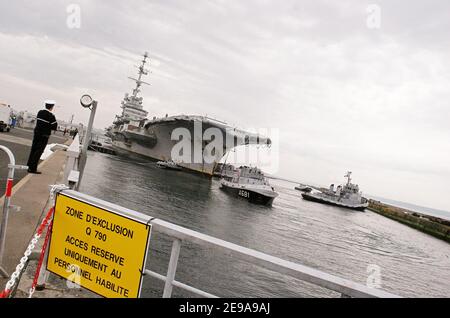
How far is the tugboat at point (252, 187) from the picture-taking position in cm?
3962

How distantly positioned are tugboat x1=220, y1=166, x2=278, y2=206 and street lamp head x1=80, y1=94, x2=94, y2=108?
3442cm

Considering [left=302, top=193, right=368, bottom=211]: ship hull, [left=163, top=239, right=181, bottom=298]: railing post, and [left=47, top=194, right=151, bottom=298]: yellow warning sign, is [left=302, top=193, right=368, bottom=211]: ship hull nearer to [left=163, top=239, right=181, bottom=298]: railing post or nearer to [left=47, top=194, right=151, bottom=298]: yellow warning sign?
[left=47, top=194, right=151, bottom=298]: yellow warning sign

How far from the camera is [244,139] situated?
4909 cm

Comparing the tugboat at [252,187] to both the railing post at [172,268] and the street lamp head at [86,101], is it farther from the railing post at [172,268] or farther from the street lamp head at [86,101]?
the railing post at [172,268]

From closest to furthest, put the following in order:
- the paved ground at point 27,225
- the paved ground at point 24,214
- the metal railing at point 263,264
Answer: the metal railing at point 263,264 → the paved ground at point 27,225 → the paved ground at point 24,214

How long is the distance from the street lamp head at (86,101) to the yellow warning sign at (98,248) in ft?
8.53

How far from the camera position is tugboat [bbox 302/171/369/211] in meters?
72.8

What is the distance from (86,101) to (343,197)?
75.8 m

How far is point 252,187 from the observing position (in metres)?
40.0

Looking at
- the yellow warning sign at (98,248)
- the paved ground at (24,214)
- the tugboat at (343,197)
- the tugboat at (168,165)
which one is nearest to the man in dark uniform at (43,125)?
the paved ground at (24,214)
